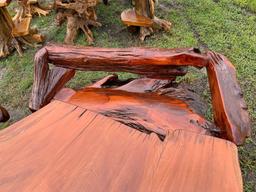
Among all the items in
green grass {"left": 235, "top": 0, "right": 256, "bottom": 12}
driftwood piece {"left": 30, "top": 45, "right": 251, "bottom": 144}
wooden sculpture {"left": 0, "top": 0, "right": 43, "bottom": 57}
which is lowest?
wooden sculpture {"left": 0, "top": 0, "right": 43, "bottom": 57}

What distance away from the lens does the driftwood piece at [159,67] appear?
4.62ft

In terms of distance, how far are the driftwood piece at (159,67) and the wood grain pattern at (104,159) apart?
28 cm

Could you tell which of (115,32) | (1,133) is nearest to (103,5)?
(115,32)

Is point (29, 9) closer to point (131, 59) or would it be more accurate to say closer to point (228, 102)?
point (131, 59)

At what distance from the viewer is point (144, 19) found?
3488mm

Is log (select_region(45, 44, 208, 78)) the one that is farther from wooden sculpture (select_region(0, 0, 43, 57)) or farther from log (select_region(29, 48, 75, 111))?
wooden sculpture (select_region(0, 0, 43, 57))

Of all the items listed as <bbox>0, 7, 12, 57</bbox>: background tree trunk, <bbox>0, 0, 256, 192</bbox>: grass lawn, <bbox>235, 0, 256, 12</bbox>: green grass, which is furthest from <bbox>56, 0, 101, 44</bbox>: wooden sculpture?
<bbox>235, 0, 256, 12</bbox>: green grass

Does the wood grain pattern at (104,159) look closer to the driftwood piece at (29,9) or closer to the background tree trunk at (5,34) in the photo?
the background tree trunk at (5,34)

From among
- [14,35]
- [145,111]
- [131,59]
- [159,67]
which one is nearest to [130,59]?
[131,59]

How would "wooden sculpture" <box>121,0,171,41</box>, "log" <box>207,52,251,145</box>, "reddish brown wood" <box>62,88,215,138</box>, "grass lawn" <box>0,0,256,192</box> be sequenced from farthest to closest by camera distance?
1. "wooden sculpture" <box>121,0,171,41</box>
2. "grass lawn" <box>0,0,256,192</box>
3. "reddish brown wood" <box>62,88,215,138</box>
4. "log" <box>207,52,251,145</box>

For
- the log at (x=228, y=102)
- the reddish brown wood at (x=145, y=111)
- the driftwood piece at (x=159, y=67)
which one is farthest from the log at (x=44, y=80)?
the log at (x=228, y=102)

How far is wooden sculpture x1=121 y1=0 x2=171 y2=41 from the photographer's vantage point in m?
3.46

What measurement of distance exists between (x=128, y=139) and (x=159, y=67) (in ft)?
2.05

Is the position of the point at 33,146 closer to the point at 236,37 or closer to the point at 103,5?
the point at 236,37
